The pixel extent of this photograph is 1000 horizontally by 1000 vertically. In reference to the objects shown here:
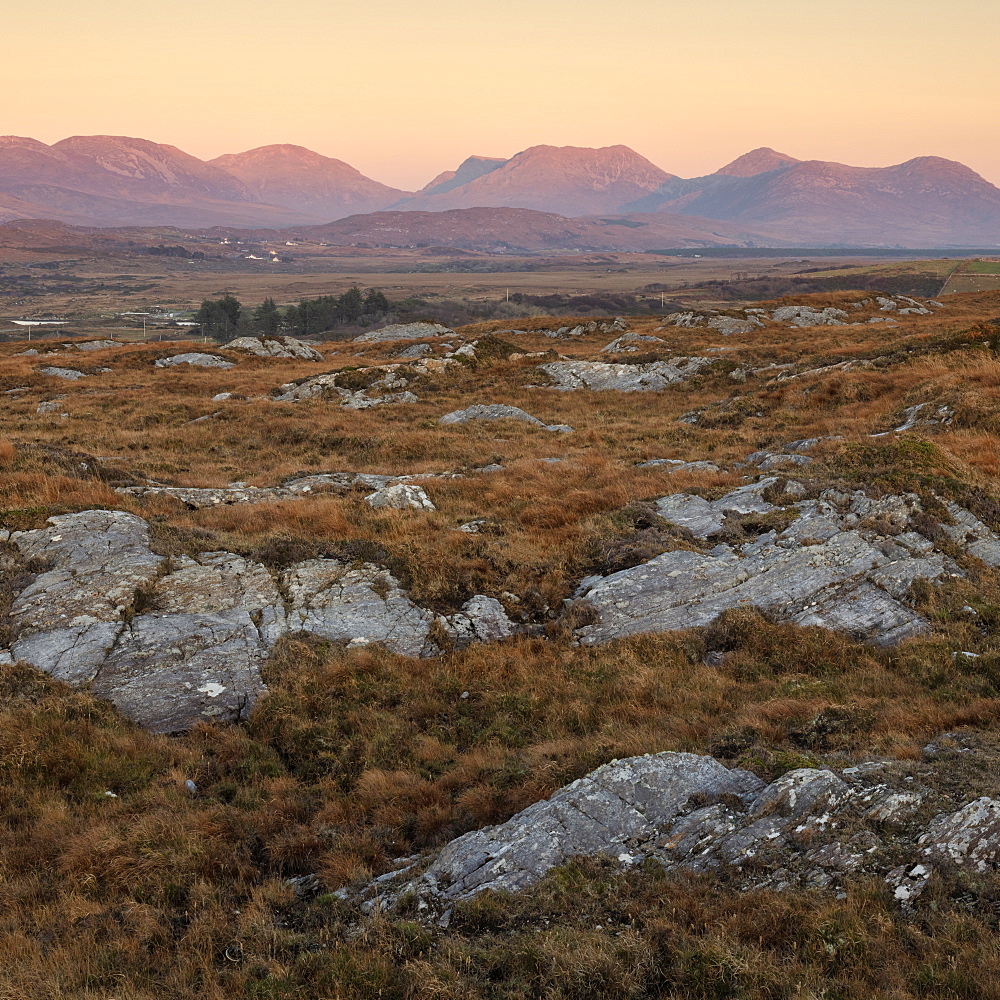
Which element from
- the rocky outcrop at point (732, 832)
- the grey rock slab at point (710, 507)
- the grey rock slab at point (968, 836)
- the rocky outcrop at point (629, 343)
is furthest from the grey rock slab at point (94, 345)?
the grey rock slab at point (968, 836)

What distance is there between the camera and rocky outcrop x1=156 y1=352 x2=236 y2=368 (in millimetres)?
56812

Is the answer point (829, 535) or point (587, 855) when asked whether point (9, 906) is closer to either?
point (587, 855)

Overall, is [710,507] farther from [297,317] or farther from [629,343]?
[297,317]

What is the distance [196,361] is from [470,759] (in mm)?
57735

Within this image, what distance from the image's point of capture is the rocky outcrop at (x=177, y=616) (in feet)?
34.4

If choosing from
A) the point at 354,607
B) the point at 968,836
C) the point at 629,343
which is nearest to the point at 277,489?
the point at 354,607

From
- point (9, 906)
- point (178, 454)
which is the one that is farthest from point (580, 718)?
point (178, 454)

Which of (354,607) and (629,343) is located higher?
(629,343)

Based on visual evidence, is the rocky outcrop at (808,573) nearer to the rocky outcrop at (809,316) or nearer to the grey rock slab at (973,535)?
the grey rock slab at (973,535)

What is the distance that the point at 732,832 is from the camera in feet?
22.3

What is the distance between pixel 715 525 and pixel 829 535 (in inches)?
102

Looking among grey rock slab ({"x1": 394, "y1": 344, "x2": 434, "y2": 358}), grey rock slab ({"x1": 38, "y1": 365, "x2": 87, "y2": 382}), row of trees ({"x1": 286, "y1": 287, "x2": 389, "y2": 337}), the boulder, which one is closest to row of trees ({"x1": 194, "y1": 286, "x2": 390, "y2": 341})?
row of trees ({"x1": 286, "y1": 287, "x2": 389, "y2": 337})

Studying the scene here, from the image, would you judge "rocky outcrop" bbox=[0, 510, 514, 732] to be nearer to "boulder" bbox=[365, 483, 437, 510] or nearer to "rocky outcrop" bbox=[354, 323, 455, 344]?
"boulder" bbox=[365, 483, 437, 510]

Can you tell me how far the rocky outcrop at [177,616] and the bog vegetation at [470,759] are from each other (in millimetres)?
473
